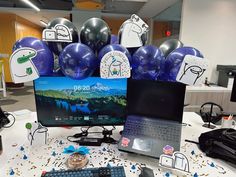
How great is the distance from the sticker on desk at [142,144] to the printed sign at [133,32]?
2.13 feet

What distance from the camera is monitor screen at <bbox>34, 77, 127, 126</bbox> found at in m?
1.11

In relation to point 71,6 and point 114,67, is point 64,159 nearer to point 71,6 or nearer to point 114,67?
point 114,67

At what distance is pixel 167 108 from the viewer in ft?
3.62

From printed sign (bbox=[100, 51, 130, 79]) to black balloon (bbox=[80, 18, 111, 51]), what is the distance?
0.21m

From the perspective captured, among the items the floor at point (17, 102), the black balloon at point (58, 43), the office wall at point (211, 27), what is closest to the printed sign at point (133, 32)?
the black balloon at point (58, 43)

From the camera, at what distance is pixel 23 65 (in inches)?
40.7

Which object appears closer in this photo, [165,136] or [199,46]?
[165,136]

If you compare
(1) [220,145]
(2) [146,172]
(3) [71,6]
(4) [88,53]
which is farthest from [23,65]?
(3) [71,6]

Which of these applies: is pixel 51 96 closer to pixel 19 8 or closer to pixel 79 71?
pixel 79 71

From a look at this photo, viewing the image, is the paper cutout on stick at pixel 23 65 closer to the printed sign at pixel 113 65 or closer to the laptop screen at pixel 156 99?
the printed sign at pixel 113 65

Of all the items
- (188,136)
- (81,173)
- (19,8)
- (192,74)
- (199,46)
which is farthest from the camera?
(19,8)

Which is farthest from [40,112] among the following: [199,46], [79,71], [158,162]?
[199,46]

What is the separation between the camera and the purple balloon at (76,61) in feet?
3.38

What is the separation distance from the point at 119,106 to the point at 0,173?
2.38 ft
